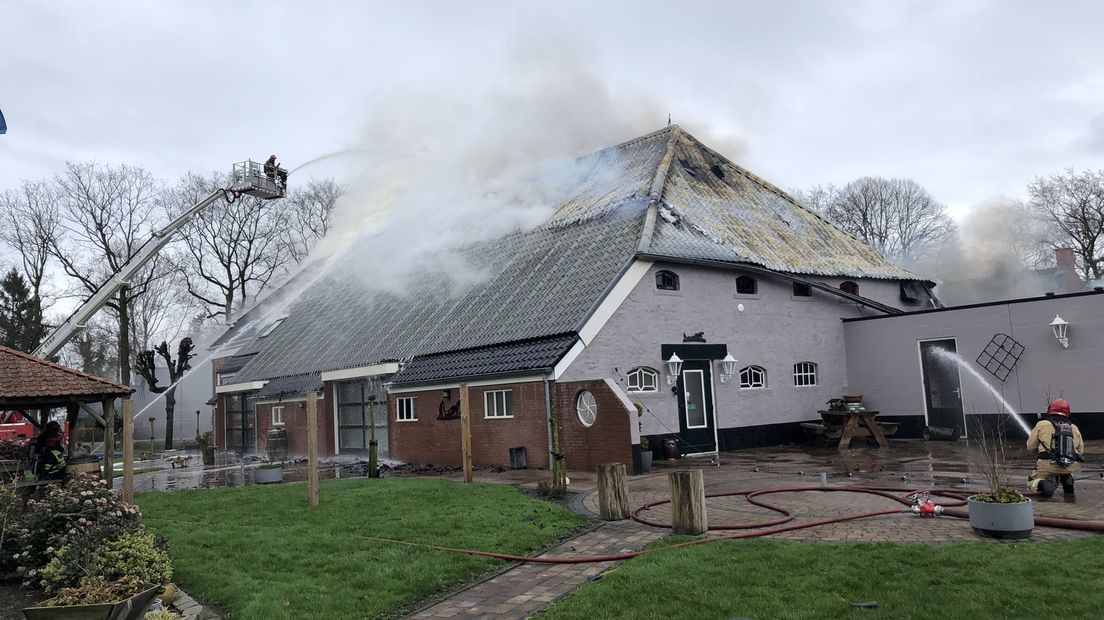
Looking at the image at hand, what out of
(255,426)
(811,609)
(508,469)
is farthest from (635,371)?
(255,426)

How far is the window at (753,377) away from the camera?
2034 centimetres

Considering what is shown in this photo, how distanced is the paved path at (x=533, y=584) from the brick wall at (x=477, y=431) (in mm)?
8009

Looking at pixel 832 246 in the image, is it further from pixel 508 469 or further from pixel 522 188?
pixel 508 469

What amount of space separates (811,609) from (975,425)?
1613 cm

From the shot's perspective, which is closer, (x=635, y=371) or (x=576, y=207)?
(x=635, y=371)

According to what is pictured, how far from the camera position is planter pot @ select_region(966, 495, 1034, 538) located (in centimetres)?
759

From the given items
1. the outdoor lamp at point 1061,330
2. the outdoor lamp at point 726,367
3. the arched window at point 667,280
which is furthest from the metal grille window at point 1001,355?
the arched window at point 667,280

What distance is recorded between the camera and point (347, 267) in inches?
1348

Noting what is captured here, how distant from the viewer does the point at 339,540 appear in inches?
365

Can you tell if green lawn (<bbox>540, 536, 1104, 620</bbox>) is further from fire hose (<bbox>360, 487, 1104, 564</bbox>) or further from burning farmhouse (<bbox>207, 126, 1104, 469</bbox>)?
burning farmhouse (<bbox>207, 126, 1104, 469</bbox>)

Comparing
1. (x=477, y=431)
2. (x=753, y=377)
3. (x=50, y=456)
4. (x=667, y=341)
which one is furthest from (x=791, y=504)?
(x=50, y=456)

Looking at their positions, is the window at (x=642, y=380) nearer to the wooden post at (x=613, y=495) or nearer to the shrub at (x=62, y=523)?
the wooden post at (x=613, y=495)

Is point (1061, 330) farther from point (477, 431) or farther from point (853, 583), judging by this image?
point (853, 583)

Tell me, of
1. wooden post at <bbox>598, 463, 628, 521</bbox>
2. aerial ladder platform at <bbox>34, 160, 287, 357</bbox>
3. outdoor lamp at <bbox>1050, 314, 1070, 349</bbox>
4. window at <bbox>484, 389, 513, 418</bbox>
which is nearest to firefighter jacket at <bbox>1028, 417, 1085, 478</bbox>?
wooden post at <bbox>598, 463, 628, 521</bbox>
